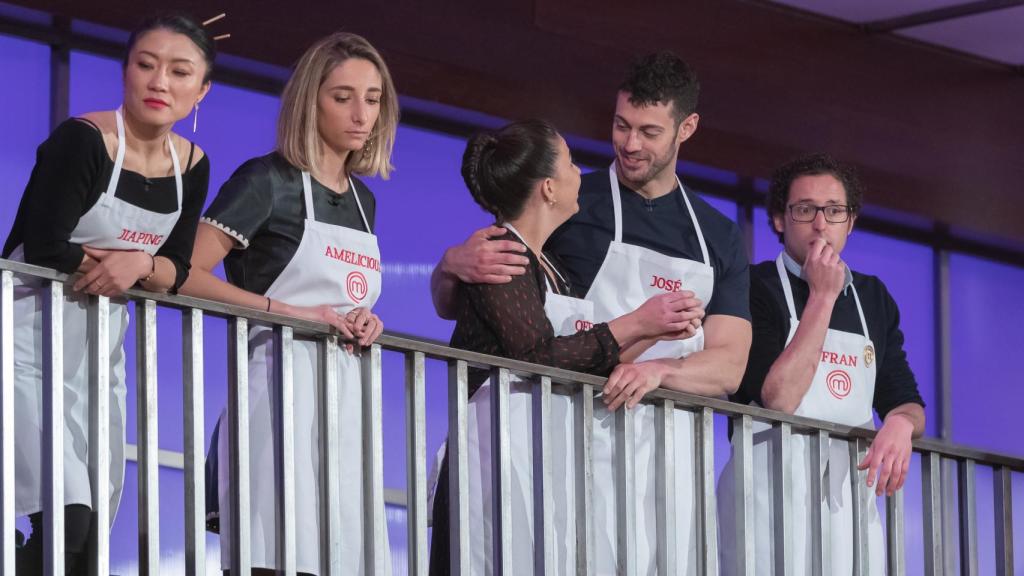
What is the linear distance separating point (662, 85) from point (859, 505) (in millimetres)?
1056

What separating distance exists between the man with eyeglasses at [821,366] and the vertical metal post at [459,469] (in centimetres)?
80

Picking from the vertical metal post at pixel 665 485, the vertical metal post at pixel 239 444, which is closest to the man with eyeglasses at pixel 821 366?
the vertical metal post at pixel 665 485

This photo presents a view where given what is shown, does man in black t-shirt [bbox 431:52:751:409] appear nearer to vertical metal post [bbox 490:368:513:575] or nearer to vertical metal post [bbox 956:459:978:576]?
vertical metal post [bbox 490:368:513:575]

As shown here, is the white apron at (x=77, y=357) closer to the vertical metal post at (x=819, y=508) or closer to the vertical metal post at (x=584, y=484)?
the vertical metal post at (x=584, y=484)

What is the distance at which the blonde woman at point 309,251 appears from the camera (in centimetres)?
347

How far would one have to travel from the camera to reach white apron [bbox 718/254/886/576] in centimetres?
410

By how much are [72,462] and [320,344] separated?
1.67ft

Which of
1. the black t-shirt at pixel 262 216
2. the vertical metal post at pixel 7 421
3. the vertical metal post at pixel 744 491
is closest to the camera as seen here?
the vertical metal post at pixel 7 421

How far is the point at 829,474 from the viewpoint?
Result: 13.6 feet

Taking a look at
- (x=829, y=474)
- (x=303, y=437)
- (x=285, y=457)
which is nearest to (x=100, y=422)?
(x=285, y=457)

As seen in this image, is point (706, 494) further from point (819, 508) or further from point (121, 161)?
point (121, 161)

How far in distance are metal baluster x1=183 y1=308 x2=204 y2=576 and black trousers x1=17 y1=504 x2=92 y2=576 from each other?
189 millimetres

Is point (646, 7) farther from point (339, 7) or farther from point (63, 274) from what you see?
point (63, 274)

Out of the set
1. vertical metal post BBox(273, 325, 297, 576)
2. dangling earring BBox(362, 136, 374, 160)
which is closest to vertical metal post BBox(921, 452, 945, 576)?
dangling earring BBox(362, 136, 374, 160)
